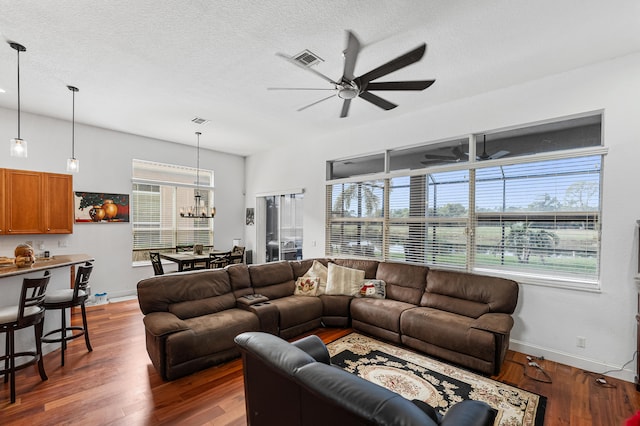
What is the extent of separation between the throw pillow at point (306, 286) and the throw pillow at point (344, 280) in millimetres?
202

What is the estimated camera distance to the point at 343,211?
18.8ft

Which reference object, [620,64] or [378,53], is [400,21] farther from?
[620,64]

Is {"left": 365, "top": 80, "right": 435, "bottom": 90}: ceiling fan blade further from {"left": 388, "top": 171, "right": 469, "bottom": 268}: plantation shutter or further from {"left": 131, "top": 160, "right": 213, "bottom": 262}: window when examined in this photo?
{"left": 131, "top": 160, "right": 213, "bottom": 262}: window

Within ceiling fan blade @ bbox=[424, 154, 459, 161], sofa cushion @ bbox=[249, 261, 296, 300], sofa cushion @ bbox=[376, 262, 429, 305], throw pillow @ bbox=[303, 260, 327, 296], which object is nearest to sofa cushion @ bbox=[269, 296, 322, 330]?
sofa cushion @ bbox=[249, 261, 296, 300]

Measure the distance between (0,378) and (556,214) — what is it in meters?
6.05

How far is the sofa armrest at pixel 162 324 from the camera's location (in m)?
2.84

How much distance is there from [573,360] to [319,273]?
327 cm

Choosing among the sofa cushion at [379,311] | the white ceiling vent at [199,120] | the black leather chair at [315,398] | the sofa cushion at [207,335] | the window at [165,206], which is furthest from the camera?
the window at [165,206]

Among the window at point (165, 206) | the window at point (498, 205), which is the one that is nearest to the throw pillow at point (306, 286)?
the window at point (498, 205)

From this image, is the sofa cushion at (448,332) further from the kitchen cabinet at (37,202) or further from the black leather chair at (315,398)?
the kitchen cabinet at (37,202)

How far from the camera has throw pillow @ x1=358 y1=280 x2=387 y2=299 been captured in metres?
4.43

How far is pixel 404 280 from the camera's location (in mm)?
4344

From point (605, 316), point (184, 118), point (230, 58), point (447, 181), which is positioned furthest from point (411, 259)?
point (184, 118)

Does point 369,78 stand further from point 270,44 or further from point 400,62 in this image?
point 270,44
